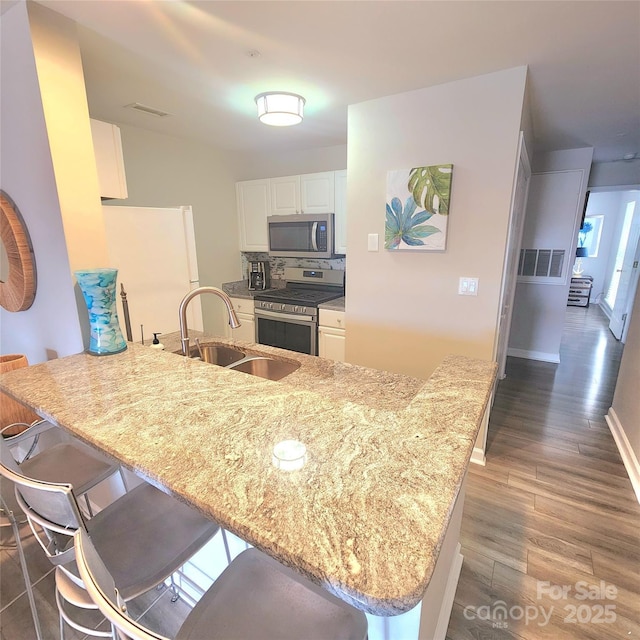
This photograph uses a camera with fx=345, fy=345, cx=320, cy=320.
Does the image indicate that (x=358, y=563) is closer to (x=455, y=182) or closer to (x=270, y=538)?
(x=270, y=538)

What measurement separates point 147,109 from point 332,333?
2288 millimetres

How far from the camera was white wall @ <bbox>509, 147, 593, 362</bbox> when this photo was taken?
3740 mm

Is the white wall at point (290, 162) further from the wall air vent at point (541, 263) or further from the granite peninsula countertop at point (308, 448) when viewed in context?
the granite peninsula countertop at point (308, 448)

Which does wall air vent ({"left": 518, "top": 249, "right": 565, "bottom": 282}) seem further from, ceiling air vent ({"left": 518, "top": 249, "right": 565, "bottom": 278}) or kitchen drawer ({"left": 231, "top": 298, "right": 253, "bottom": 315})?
kitchen drawer ({"left": 231, "top": 298, "right": 253, "bottom": 315})

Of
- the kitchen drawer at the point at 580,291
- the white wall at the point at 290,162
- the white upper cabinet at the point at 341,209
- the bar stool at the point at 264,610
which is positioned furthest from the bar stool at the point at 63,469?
the kitchen drawer at the point at 580,291

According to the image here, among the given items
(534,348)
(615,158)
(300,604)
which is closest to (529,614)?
(300,604)

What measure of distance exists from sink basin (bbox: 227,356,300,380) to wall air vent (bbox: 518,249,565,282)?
3.65 m

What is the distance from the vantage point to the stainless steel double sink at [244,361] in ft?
5.75

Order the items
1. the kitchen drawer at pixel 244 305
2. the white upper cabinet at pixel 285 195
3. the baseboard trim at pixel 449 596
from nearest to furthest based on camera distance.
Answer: the baseboard trim at pixel 449 596 < the white upper cabinet at pixel 285 195 < the kitchen drawer at pixel 244 305

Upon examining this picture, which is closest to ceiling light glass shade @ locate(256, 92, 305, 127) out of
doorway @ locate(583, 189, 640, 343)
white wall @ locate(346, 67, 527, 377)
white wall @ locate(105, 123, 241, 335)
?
white wall @ locate(346, 67, 527, 377)

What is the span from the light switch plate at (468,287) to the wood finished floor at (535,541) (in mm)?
1187

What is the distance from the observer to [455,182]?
85.7 inches

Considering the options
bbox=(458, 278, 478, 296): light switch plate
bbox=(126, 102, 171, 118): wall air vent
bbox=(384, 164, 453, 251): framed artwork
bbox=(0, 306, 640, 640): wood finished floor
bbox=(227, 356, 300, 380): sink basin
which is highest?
bbox=(126, 102, 171, 118): wall air vent

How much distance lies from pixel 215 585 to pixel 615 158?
5.74 metres
